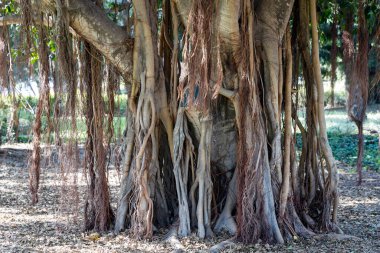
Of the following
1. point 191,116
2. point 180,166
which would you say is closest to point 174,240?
point 180,166

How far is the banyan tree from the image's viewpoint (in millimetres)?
4547

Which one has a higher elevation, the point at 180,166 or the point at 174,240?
the point at 180,166

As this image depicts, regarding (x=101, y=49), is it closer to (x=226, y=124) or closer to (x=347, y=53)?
(x=226, y=124)

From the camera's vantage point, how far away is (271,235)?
456cm

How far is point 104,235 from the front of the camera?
16.3 feet

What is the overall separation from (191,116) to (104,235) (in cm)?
134

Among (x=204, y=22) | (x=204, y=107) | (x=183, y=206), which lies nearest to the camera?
(x=204, y=22)

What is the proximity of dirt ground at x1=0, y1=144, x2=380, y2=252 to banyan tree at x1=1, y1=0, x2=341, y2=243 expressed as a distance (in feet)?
0.51

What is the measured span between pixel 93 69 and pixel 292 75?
1958mm

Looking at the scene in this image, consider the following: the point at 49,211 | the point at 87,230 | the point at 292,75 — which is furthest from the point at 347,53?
the point at 49,211

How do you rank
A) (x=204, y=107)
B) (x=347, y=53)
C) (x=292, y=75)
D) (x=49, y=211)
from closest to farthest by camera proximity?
(x=204, y=107), (x=292, y=75), (x=347, y=53), (x=49, y=211)

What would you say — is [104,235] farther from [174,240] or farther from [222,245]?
[222,245]

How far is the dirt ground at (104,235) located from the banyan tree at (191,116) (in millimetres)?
157

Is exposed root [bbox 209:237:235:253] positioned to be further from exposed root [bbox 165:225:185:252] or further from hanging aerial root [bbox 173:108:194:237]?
hanging aerial root [bbox 173:108:194:237]
